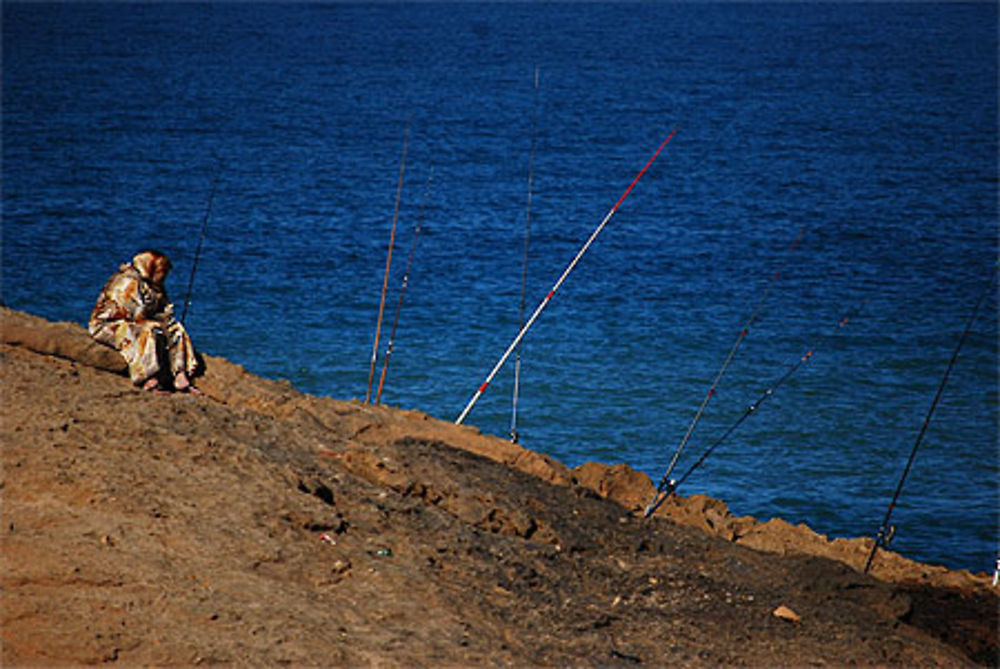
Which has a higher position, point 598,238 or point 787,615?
point 787,615

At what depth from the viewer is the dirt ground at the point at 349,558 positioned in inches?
228

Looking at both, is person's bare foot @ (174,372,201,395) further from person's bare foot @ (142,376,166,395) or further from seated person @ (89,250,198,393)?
person's bare foot @ (142,376,166,395)

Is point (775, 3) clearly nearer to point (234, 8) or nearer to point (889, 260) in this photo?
point (234, 8)

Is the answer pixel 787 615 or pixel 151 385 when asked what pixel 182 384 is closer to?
pixel 151 385

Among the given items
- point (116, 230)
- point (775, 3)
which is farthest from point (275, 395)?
point (775, 3)

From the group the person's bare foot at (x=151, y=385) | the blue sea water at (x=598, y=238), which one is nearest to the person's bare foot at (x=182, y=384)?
the person's bare foot at (x=151, y=385)

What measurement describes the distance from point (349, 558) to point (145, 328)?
291 centimetres

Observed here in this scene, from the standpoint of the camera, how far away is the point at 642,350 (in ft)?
53.8

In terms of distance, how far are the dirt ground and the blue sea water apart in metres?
4.29

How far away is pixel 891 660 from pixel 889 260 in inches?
Result: 590

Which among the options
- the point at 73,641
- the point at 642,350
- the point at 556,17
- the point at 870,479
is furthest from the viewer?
the point at 556,17

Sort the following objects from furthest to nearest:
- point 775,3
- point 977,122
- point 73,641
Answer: point 775,3, point 977,122, point 73,641

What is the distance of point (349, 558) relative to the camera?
6.59m

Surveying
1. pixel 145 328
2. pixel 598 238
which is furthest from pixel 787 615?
pixel 598 238
